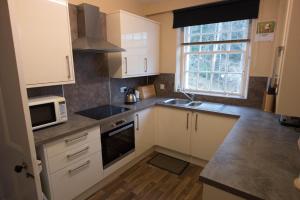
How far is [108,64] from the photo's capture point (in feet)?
8.42

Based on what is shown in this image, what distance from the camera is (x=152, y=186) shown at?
85.2 inches

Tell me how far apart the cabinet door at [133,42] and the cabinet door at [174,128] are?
74cm

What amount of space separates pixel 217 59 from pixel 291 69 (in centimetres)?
178

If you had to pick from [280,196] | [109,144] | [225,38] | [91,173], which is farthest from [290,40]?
[91,173]

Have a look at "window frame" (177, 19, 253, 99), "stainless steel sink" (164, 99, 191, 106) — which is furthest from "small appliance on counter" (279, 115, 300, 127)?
"stainless steel sink" (164, 99, 191, 106)

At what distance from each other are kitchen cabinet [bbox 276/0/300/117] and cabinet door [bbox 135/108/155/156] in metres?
1.70

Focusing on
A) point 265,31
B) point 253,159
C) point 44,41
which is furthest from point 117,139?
point 265,31

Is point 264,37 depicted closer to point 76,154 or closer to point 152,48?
point 152,48

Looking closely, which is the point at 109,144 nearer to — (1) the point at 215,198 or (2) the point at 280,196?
(1) the point at 215,198

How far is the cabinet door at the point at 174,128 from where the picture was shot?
2537 mm

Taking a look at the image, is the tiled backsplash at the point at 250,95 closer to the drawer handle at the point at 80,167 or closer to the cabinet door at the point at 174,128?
the cabinet door at the point at 174,128

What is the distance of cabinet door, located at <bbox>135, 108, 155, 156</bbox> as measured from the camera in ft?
Answer: 8.21

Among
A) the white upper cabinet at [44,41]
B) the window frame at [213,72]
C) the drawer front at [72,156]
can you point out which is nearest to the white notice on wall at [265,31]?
the window frame at [213,72]

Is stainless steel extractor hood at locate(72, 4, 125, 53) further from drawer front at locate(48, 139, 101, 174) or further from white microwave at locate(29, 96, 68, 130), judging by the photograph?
drawer front at locate(48, 139, 101, 174)
